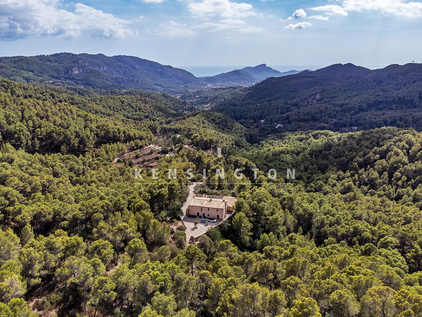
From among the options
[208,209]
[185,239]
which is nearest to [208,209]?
[208,209]

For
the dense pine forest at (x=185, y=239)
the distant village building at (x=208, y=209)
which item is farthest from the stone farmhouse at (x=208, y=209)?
the dense pine forest at (x=185, y=239)

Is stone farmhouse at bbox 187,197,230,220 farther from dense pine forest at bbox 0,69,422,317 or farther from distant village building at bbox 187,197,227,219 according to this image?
dense pine forest at bbox 0,69,422,317

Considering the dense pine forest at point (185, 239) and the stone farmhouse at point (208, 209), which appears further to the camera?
the stone farmhouse at point (208, 209)

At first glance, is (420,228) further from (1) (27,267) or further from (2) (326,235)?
(1) (27,267)

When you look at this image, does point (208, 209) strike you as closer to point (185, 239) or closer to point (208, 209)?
point (208, 209)

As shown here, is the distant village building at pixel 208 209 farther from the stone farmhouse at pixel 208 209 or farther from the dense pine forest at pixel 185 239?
the dense pine forest at pixel 185 239
